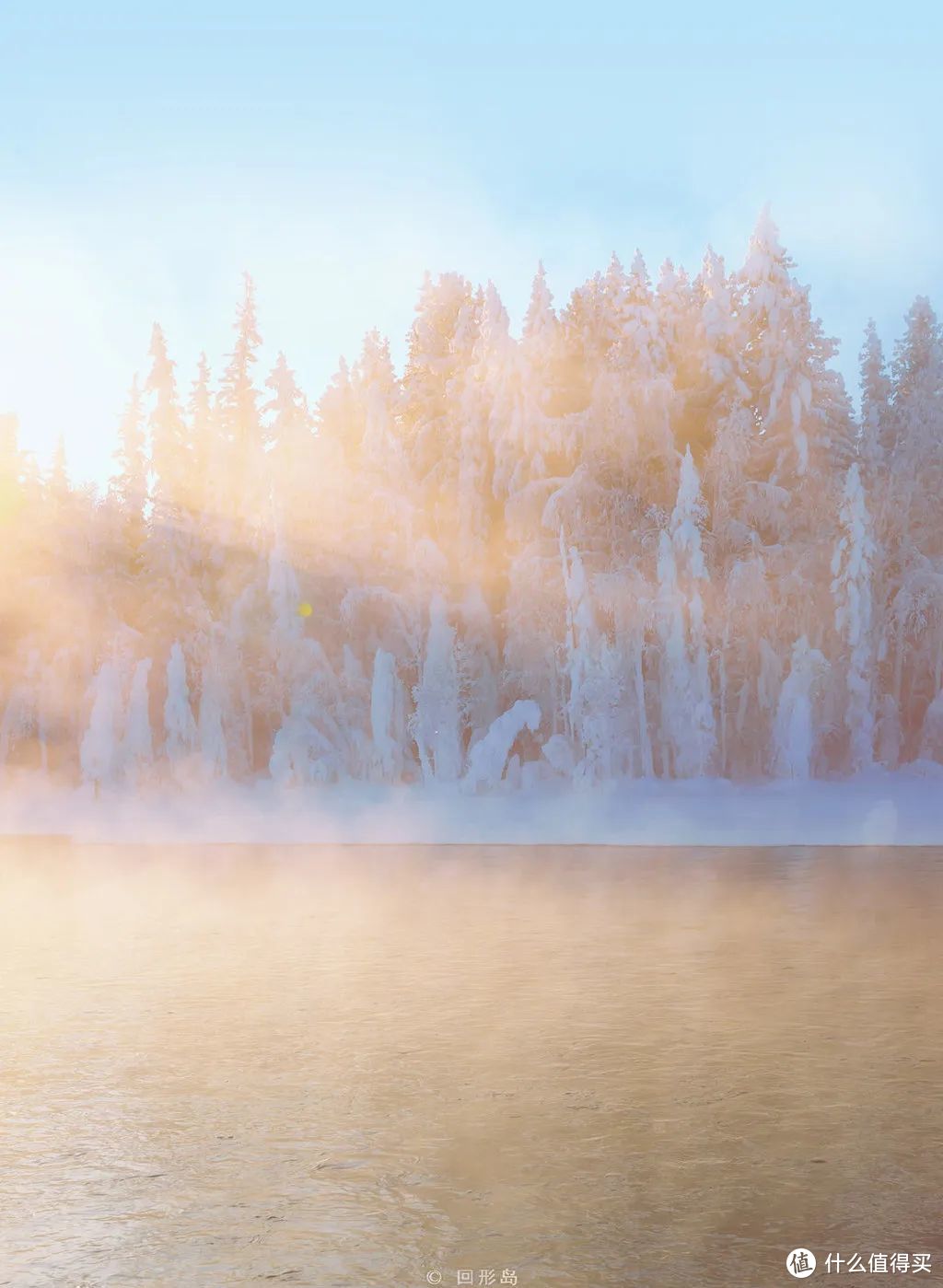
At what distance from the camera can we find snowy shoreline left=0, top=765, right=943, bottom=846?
3581cm

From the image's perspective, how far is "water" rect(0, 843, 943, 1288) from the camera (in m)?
7.55

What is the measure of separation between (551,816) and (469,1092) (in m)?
27.0

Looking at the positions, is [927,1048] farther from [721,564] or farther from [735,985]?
[721,564]

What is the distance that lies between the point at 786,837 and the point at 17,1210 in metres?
28.3

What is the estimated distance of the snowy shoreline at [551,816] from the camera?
1410 inches

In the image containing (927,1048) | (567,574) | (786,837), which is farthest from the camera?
(567,574)

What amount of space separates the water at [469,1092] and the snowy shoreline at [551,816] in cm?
1332

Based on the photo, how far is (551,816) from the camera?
37.9 meters

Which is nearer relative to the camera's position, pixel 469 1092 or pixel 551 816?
pixel 469 1092

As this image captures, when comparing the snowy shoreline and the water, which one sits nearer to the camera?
the water

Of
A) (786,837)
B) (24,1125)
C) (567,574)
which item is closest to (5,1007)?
(24,1125)

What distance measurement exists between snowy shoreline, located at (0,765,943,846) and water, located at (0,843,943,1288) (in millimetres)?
13319

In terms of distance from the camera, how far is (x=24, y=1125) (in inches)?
399

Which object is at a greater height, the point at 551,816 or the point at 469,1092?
the point at 551,816
